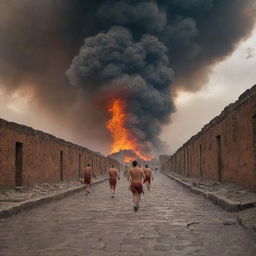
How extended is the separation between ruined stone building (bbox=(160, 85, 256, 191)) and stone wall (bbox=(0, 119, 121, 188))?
9.19m

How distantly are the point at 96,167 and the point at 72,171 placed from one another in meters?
15.5

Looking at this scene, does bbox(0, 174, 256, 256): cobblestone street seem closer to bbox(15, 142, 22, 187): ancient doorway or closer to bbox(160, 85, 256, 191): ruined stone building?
bbox(160, 85, 256, 191): ruined stone building

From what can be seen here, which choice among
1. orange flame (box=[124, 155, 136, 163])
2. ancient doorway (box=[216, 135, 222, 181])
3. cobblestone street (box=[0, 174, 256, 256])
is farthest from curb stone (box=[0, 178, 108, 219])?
orange flame (box=[124, 155, 136, 163])

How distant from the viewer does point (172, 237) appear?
745 centimetres

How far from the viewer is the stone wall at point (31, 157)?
16672 mm

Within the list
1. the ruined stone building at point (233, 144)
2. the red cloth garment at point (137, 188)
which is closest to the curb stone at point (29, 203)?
the red cloth garment at point (137, 188)

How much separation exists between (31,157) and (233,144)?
9.78 m

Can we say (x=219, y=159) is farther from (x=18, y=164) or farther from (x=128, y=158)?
(x=128, y=158)

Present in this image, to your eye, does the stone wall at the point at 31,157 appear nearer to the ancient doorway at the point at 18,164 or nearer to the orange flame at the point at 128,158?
the ancient doorway at the point at 18,164

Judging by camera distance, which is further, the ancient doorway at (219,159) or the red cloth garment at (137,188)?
the ancient doorway at (219,159)

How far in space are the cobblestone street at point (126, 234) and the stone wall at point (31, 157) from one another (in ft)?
18.3

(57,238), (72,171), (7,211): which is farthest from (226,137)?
(72,171)

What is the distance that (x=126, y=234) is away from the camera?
308 inches

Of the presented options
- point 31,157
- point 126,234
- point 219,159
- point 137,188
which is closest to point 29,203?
point 137,188
